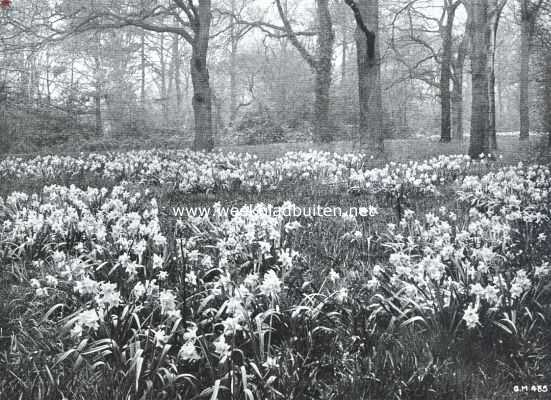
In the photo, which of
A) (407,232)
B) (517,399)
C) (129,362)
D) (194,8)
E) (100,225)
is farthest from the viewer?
(194,8)

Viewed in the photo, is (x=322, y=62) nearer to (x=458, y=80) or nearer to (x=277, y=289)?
(x=458, y=80)

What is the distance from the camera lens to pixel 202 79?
15992 mm

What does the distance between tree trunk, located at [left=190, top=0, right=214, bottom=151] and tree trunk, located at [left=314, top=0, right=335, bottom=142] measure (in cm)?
520

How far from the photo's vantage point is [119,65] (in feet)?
98.7

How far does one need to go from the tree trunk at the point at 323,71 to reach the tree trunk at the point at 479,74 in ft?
27.4

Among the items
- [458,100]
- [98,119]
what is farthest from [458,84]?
[98,119]

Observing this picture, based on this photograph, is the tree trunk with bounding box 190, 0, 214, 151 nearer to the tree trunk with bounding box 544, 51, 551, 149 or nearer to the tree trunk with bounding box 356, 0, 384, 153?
the tree trunk with bounding box 356, 0, 384, 153

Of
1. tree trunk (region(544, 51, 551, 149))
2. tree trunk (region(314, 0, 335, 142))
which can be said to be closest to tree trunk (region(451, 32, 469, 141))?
tree trunk (region(314, 0, 335, 142))

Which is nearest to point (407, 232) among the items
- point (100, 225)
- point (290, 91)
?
point (100, 225)

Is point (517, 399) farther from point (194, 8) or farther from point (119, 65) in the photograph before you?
point (119, 65)

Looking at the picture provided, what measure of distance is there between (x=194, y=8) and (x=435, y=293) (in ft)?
49.0

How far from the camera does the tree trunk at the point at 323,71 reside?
19.8 m

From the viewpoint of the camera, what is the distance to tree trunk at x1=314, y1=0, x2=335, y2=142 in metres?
19.8

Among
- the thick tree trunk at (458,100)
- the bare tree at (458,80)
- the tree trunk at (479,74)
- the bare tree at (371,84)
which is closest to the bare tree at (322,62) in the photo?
the bare tree at (458,80)
